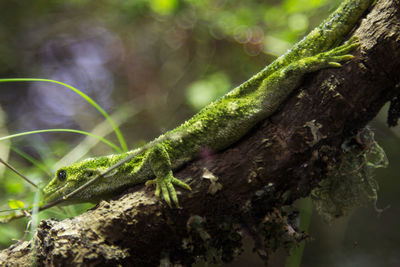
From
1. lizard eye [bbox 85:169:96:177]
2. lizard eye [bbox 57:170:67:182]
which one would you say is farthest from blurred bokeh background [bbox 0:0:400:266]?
lizard eye [bbox 85:169:96:177]

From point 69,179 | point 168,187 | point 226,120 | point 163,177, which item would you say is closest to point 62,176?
point 69,179

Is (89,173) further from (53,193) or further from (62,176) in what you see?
(53,193)

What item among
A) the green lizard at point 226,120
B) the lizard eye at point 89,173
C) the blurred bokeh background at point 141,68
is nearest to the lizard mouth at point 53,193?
the green lizard at point 226,120

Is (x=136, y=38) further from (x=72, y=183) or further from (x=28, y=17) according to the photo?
(x=72, y=183)

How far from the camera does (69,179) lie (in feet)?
9.54

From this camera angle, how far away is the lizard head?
2850 millimetres

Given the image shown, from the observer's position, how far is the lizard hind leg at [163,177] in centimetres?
213

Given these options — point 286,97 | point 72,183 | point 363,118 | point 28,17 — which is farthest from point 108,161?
point 28,17

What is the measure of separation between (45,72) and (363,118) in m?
5.94

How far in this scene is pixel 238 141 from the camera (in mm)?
2457

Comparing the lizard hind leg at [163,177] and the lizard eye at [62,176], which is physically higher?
the lizard eye at [62,176]

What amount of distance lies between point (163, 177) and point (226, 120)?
0.73m

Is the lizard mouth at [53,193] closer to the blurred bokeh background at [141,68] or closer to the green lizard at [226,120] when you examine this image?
the green lizard at [226,120]

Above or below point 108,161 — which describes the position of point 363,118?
below
